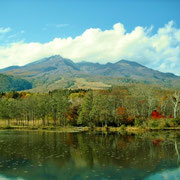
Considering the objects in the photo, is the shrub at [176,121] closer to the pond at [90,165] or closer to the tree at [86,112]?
the tree at [86,112]

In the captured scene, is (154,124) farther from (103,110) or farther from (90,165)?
(90,165)

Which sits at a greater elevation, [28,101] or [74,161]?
[28,101]

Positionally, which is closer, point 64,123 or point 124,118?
point 124,118

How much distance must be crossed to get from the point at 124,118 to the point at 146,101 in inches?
632

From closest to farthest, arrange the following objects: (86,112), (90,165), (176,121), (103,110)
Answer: (90,165)
(176,121)
(103,110)
(86,112)

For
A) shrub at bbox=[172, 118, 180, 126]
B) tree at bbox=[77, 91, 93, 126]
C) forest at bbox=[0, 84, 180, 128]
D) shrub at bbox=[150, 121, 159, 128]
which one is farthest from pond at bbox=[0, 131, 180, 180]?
tree at bbox=[77, 91, 93, 126]

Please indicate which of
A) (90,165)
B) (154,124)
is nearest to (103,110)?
(154,124)

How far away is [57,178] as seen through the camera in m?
23.9

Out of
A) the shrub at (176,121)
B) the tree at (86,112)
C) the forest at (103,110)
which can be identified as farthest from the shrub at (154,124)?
the tree at (86,112)

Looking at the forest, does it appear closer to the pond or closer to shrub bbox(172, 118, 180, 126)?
shrub bbox(172, 118, 180, 126)

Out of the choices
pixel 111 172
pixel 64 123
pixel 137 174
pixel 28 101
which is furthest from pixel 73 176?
pixel 28 101

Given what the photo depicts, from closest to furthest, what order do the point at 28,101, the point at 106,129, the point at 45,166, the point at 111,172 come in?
1. the point at 111,172
2. the point at 45,166
3. the point at 106,129
4. the point at 28,101

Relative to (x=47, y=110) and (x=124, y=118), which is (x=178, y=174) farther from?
(x=47, y=110)

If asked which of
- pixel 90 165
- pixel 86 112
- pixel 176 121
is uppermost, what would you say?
pixel 86 112
